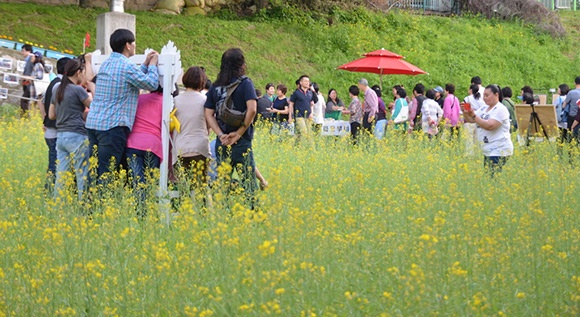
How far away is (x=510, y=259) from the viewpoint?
19.9ft

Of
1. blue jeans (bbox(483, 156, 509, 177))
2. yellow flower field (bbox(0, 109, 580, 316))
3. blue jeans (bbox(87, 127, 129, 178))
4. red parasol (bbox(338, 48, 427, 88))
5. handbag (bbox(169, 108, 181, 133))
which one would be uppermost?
red parasol (bbox(338, 48, 427, 88))

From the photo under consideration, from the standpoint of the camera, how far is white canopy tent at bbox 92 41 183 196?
28.1ft

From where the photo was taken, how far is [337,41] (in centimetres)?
3353

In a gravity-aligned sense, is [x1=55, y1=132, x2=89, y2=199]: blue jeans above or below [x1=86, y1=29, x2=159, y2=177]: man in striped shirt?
below

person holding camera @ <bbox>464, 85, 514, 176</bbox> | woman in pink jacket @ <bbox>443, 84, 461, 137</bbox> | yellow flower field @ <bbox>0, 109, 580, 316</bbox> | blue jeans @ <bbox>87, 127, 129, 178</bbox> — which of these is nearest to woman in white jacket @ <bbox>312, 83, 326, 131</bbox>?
woman in pink jacket @ <bbox>443, 84, 461, 137</bbox>

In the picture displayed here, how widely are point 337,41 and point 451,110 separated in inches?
601

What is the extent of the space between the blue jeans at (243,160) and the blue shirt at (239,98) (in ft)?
0.33

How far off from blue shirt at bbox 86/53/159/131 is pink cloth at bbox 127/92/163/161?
0.12 m

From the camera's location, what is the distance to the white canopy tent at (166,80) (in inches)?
337

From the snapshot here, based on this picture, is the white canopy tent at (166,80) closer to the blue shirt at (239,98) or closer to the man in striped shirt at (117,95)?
the man in striped shirt at (117,95)

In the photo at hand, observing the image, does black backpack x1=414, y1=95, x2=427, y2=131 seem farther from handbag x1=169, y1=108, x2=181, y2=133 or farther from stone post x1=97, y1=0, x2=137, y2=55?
handbag x1=169, y1=108, x2=181, y2=133

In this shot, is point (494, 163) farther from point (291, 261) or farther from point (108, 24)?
point (108, 24)

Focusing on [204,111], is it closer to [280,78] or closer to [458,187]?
[458,187]

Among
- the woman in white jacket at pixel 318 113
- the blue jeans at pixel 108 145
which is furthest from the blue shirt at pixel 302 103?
the blue jeans at pixel 108 145
